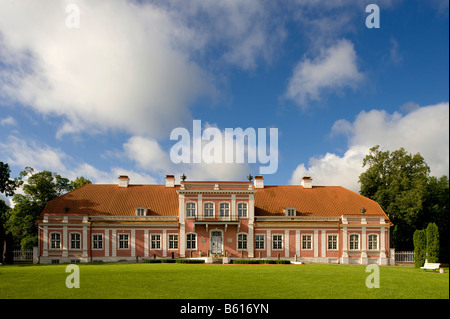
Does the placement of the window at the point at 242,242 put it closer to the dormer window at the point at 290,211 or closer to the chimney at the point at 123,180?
the dormer window at the point at 290,211

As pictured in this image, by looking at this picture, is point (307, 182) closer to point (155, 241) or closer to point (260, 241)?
point (260, 241)

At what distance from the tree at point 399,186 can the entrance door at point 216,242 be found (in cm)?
1872

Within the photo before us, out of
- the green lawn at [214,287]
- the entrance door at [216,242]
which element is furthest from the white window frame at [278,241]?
the green lawn at [214,287]

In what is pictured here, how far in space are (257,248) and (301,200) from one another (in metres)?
7.52

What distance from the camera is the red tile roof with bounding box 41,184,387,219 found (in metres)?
40.1

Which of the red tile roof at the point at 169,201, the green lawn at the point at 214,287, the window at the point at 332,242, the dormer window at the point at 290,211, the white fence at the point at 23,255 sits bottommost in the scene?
the white fence at the point at 23,255

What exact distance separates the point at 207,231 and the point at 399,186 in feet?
72.4

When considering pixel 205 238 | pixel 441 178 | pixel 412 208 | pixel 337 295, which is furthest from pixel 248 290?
pixel 441 178

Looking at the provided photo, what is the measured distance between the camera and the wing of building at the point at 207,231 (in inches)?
1517

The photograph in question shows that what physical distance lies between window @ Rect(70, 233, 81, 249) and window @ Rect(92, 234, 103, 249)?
4.42 feet

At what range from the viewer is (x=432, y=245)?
31484 mm
